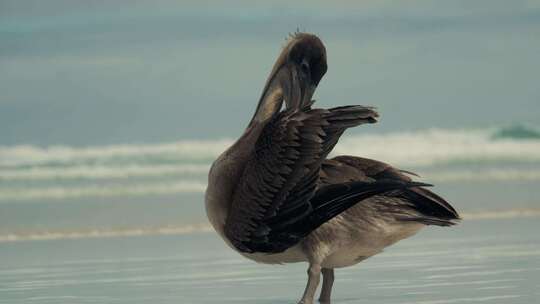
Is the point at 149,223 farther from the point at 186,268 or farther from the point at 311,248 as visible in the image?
the point at 311,248

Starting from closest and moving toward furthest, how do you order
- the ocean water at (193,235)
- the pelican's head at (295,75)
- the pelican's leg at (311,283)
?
the pelican's leg at (311,283), the pelican's head at (295,75), the ocean water at (193,235)

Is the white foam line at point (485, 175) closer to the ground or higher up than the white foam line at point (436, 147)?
closer to the ground

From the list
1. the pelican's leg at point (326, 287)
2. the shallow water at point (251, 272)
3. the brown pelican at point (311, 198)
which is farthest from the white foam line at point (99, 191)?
the brown pelican at point (311, 198)

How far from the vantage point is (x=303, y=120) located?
798 cm

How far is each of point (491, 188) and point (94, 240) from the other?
732 centimetres

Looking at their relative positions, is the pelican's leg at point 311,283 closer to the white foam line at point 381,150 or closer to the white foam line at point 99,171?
the white foam line at point 99,171

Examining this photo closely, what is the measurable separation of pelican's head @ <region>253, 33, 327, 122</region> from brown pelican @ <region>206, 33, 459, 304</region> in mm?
353

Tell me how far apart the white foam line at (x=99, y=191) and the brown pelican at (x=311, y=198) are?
13103mm

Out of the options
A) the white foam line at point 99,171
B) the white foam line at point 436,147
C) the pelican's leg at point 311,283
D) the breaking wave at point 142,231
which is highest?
the white foam line at point 436,147

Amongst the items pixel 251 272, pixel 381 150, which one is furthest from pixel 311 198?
pixel 381 150

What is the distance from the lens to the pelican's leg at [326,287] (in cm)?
865

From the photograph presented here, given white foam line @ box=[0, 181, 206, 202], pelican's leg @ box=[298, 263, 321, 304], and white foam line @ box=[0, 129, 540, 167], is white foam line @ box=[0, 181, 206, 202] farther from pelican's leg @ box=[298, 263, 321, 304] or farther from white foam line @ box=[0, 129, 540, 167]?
pelican's leg @ box=[298, 263, 321, 304]

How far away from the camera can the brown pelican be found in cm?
792

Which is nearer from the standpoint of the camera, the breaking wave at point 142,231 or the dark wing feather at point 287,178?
the dark wing feather at point 287,178
